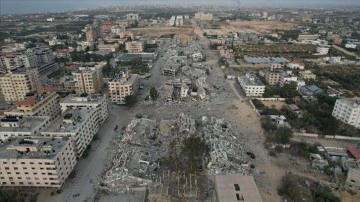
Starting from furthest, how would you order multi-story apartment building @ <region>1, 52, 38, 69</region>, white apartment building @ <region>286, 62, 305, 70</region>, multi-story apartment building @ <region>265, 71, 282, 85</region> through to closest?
1. white apartment building @ <region>286, 62, 305, 70</region>
2. multi-story apartment building @ <region>1, 52, 38, 69</region>
3. multi-story apartment building @ <region>265, 71, 282, 85</region>

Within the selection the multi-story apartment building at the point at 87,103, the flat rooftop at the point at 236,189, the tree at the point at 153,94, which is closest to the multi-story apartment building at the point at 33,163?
the multi-story apartment building at the point at 87,103

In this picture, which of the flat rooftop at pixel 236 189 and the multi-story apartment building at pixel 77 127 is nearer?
the flat rooftop at pixel 236 189

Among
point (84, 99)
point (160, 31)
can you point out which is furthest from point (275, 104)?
point (160, 31)

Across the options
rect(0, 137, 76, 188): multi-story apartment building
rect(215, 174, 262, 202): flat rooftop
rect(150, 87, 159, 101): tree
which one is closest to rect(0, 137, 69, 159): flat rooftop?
rect(0, 137, 76, 188): multi-story apartment building

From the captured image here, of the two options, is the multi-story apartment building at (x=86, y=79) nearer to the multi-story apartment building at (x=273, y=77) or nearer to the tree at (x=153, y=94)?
the tree at (x=153, y=94)

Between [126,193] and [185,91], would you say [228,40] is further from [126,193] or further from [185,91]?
[126,193]

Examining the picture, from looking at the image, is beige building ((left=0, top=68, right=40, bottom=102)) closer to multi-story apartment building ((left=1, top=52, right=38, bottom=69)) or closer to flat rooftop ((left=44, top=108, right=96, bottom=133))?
multi-story apartment building ((left=1, top=52, right=38, bottom=69))

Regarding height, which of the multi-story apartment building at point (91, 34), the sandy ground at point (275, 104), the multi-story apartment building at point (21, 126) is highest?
the multi-story apartment building at point (91, 34)

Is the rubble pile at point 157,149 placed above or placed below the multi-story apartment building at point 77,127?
below
